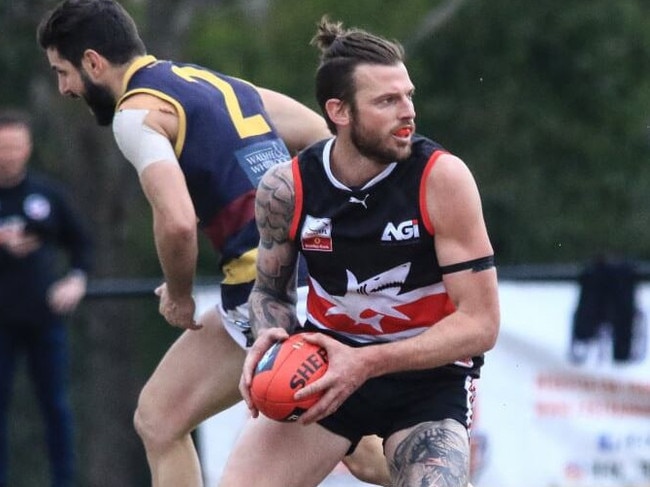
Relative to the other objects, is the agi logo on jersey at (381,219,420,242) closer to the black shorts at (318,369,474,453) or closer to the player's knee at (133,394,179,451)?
the black shorts at (318,369,474,453)

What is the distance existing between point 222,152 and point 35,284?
11.4 feet

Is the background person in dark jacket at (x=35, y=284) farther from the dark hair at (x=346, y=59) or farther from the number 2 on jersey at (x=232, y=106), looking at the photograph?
the dark hair at (x=346, y=59)

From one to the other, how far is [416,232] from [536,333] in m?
4.79

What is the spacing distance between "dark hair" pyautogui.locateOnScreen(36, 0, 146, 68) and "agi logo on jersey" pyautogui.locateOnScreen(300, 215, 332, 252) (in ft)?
4.24

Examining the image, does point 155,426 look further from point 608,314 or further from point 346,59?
point 608,314

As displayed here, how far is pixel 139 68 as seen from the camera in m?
6.23

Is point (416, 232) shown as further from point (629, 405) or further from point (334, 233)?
point (629, 405)

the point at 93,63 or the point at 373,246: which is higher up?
the point at 93,63

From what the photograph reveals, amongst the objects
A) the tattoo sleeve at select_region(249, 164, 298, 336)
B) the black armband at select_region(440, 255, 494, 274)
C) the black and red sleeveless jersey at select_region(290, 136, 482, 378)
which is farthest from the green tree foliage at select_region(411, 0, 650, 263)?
the black armband at select_region(440, 255, 494, 274)

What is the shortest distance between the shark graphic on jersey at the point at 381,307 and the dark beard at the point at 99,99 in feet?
4.37

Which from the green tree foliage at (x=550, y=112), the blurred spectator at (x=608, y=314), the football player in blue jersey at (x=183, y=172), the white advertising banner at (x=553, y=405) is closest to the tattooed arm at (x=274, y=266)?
the football player in blue jersey at (x=183, y=172)

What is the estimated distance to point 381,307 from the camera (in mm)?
5418

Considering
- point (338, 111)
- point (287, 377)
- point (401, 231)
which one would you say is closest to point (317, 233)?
point (401, 231)

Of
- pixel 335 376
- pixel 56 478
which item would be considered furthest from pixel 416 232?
pixel 56 478
